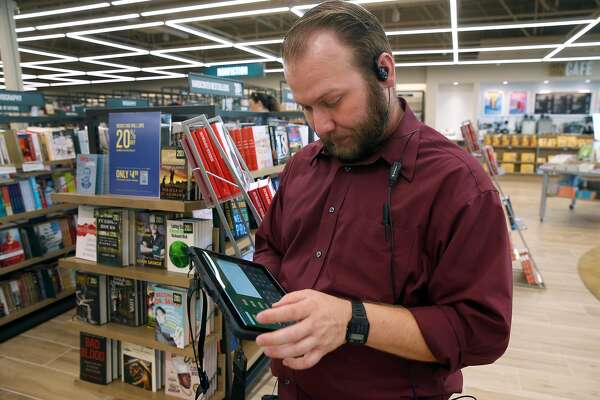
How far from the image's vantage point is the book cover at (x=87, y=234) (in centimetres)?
246

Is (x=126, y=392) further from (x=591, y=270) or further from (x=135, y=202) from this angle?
(x=591, y=270)

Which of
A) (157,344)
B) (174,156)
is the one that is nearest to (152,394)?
(157,344)

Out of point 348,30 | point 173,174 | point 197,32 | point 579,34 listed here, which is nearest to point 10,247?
point 173,174

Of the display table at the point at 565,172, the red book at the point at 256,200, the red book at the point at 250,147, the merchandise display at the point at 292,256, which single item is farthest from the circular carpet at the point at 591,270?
the red book at the point at 256,200

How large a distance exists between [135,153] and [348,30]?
167cm

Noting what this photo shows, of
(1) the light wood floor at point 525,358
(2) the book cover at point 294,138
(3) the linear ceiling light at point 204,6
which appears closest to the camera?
(1) the light wood floor at point 525,358

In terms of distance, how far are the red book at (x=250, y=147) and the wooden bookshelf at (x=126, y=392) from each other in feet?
4.38

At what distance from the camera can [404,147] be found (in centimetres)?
101

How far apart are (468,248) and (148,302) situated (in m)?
2.09

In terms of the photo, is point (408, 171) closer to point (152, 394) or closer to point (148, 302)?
point (148, 302)

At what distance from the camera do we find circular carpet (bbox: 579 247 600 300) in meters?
4.36

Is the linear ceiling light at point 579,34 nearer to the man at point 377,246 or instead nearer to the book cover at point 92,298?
the man at point 377,246

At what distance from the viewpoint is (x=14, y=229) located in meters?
3.65

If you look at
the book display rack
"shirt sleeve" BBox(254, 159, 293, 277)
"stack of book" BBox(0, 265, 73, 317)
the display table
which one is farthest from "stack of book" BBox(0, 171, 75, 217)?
the display table
